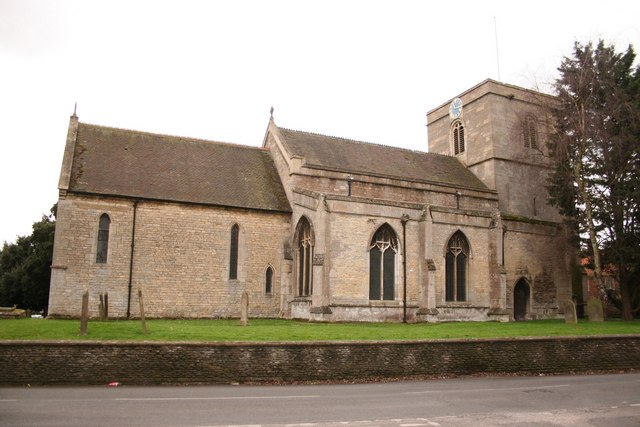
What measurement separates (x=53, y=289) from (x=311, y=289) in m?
12.1

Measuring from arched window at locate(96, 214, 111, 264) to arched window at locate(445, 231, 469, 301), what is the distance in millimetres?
17897

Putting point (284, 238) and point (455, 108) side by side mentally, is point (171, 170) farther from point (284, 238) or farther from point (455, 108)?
point (455, 108)

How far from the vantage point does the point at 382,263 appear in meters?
28.0

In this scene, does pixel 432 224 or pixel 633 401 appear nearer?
pixel 633 401

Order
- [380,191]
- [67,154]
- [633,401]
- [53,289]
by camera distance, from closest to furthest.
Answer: [633,401] → [53,289] → [67,154] → [380,191]

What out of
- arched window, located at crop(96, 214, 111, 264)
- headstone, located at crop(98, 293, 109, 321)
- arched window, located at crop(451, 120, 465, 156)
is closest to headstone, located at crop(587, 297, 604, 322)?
arched window, located at crop(451, 120, 465, 156)

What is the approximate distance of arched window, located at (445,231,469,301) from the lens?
99.0ft

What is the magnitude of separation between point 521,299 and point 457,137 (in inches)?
558

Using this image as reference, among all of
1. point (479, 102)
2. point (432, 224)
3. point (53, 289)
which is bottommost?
point (53, 289)

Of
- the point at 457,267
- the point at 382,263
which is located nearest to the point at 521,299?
the point at 457,267

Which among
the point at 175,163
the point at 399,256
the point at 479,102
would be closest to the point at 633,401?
the point at 399,256

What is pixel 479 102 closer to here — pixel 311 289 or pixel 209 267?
pixel 311 289

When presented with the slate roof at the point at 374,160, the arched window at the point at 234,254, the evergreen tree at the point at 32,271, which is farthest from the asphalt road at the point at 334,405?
the evergreen tree at the point at 32,271

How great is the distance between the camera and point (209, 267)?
27.8m
